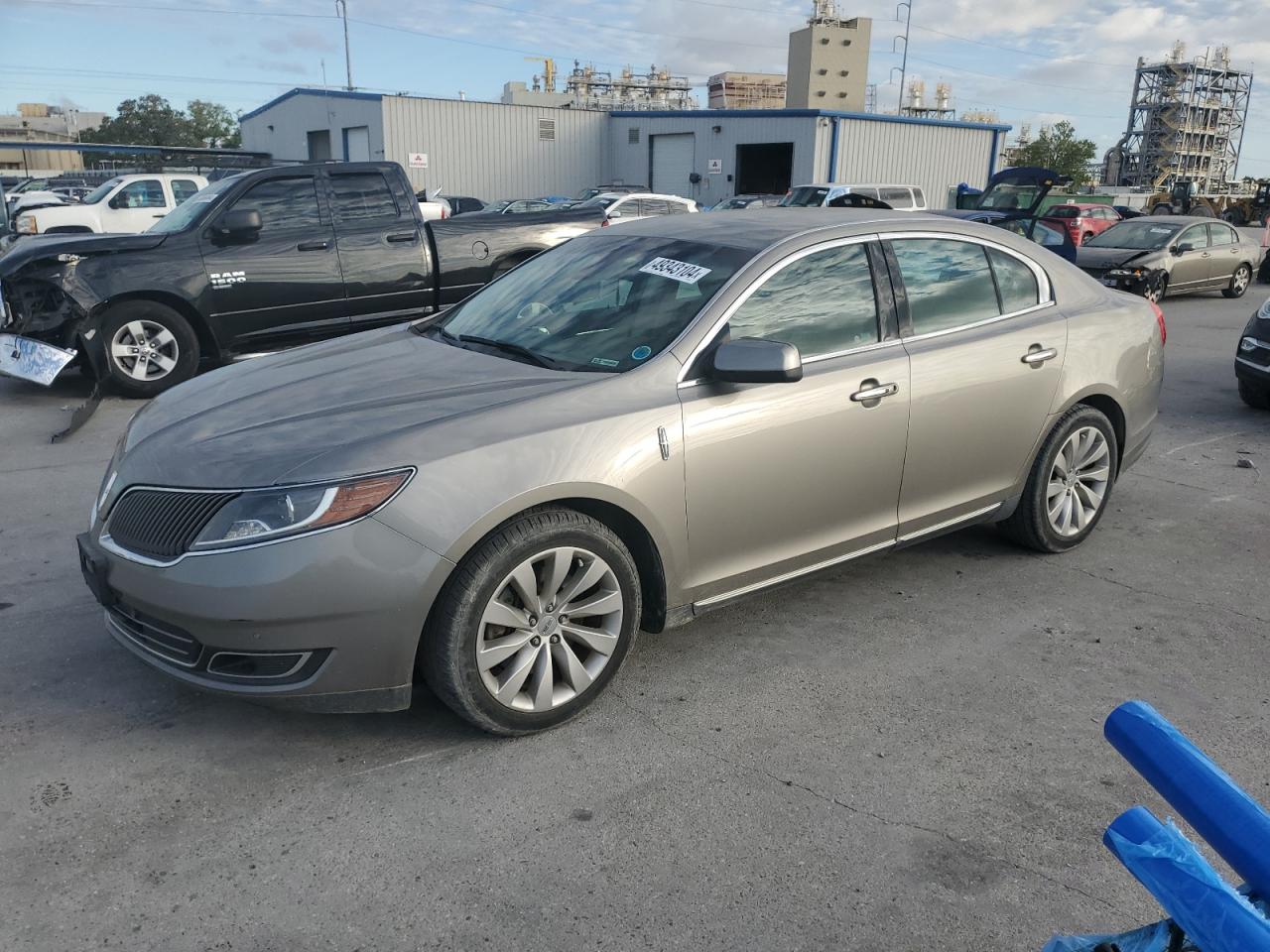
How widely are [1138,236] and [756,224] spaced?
14421mm

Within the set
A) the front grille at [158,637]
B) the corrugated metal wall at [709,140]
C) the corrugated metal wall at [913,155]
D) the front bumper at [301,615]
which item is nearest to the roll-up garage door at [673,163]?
the corrugated metal wall at [709,140]

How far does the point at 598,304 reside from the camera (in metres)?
4.04

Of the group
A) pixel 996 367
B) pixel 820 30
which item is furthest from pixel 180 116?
pixel 996 367

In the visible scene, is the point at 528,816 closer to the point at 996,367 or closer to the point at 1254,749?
the point at 1254,749

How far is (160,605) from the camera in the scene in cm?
304

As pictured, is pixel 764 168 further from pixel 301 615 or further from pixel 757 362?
pixel 301 615

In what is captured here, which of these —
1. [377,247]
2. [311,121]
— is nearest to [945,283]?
[377,247]

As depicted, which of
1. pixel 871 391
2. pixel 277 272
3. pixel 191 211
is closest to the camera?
pixel 871 391

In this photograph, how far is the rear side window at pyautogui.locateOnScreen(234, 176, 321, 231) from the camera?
28.9 ft

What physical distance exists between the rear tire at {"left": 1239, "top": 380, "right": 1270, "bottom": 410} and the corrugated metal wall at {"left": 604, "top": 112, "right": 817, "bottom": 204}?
28.0 m

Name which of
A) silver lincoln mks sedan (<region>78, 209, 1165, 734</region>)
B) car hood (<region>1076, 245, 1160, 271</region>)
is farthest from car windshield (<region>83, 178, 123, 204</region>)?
silver lincoln mks sedan (<region>78, 209, 1165, 734</region>)

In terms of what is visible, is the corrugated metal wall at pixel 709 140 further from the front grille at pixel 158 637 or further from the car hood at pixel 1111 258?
the front grille at pixel 158 637

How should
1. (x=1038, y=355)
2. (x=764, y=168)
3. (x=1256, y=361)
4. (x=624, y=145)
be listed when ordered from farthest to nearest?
(x=624, y=145) < (x=764, y=168) < (x=1256, y=361) < (x=1038, y=355)

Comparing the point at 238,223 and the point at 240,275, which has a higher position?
the point at 238,223
